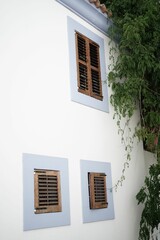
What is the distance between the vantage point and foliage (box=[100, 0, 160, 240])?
646cm

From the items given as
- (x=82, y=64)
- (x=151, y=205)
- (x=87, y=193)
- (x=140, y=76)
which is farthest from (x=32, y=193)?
(x=140, y=76)

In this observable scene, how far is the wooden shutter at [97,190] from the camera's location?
218 inches

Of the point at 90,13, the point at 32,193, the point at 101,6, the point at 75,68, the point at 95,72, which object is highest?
the point at 101,6

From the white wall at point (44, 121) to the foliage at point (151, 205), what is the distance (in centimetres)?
25

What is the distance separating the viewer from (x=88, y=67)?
6.26m

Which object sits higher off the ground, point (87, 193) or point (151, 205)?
point (87, 193)

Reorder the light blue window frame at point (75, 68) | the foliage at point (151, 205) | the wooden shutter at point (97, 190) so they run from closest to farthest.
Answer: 1. the wooden shutter at point (97, 190)
2. the light blue window frame at point (75, 68)
3. the foliage at point (151, 205)

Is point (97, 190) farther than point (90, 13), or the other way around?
point (90, 13)

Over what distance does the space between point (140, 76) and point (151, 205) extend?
8.48 ft

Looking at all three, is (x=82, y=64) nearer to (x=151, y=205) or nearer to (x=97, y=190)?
(x=97, y=190)

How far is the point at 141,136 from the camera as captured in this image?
6.90m

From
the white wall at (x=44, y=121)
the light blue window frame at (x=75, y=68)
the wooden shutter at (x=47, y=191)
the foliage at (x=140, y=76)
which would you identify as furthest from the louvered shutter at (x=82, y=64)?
the wooden shutter at (x=47, y=191)

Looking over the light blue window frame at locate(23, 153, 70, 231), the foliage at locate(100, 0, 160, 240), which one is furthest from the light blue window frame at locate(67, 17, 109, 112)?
the light blue window frame at locate(23, 153, 70, 231)

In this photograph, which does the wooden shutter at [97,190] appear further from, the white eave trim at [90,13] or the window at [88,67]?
the white eave trim at [90,13]
